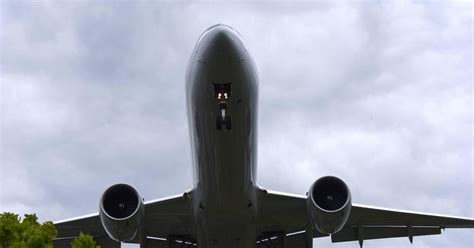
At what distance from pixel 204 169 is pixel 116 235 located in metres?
3.00

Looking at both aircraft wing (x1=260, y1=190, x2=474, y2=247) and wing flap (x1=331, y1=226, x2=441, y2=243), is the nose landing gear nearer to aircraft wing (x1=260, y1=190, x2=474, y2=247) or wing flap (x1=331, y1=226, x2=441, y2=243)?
aircraft wing (x1=260, y1=190, x2=474, y2=247)

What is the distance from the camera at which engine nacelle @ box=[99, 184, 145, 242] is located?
1823 centimetres

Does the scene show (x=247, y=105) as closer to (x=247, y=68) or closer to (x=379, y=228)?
(x=247, y=68)

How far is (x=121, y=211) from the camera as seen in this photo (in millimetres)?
18594

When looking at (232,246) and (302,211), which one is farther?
(302,211)

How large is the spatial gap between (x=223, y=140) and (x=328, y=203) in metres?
3.78

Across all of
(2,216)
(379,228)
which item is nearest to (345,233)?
(379,228)

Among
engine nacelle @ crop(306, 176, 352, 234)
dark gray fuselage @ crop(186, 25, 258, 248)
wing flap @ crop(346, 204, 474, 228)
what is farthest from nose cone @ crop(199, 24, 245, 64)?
wing flap @ crop(346, 204, 474, 228)

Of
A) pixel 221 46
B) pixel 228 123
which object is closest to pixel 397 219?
pixel 228 123

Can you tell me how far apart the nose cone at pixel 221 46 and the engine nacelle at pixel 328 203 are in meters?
4.87

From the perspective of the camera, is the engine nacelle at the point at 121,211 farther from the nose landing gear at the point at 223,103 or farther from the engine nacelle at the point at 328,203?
the engine nacelle at the point at 328,203

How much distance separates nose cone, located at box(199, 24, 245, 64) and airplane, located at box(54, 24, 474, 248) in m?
0.02

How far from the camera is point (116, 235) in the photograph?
1839 centimetres

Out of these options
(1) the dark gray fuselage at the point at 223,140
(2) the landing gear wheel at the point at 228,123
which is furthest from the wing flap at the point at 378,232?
(2) the landing gear wheel at the point at 228,123
